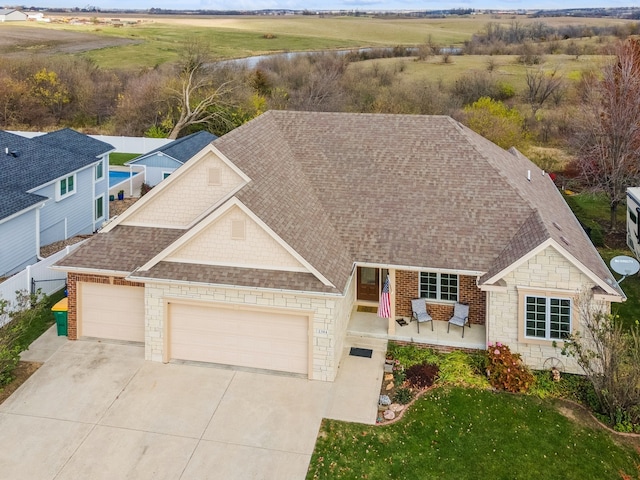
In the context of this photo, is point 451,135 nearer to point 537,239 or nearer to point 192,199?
point 537,239

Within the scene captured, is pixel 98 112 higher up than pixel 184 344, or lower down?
higher up

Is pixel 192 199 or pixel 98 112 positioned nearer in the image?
pixel 192 199

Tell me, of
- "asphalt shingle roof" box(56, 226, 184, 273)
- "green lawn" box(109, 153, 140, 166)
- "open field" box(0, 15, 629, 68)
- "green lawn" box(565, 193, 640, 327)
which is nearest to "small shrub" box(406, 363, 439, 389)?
"green lawn" box(565, 193, 640, 327)

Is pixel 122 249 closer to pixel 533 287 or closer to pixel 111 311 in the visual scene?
pixel 111 311

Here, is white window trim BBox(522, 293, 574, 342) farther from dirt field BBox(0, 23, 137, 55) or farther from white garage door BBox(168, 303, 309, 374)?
dirt field BBox(0, 23, 137, 55)

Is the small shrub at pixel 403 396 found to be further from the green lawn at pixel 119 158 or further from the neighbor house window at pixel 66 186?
the green lawn at pixel 119 158

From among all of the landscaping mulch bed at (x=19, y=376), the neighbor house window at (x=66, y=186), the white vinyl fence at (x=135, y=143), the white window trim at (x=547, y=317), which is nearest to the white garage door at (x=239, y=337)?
the landscaping mulch bed at (x=19, y=376)

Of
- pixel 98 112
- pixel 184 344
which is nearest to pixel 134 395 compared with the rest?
pixel 184 344

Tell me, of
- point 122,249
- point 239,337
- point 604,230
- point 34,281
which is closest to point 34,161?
point 34,281
